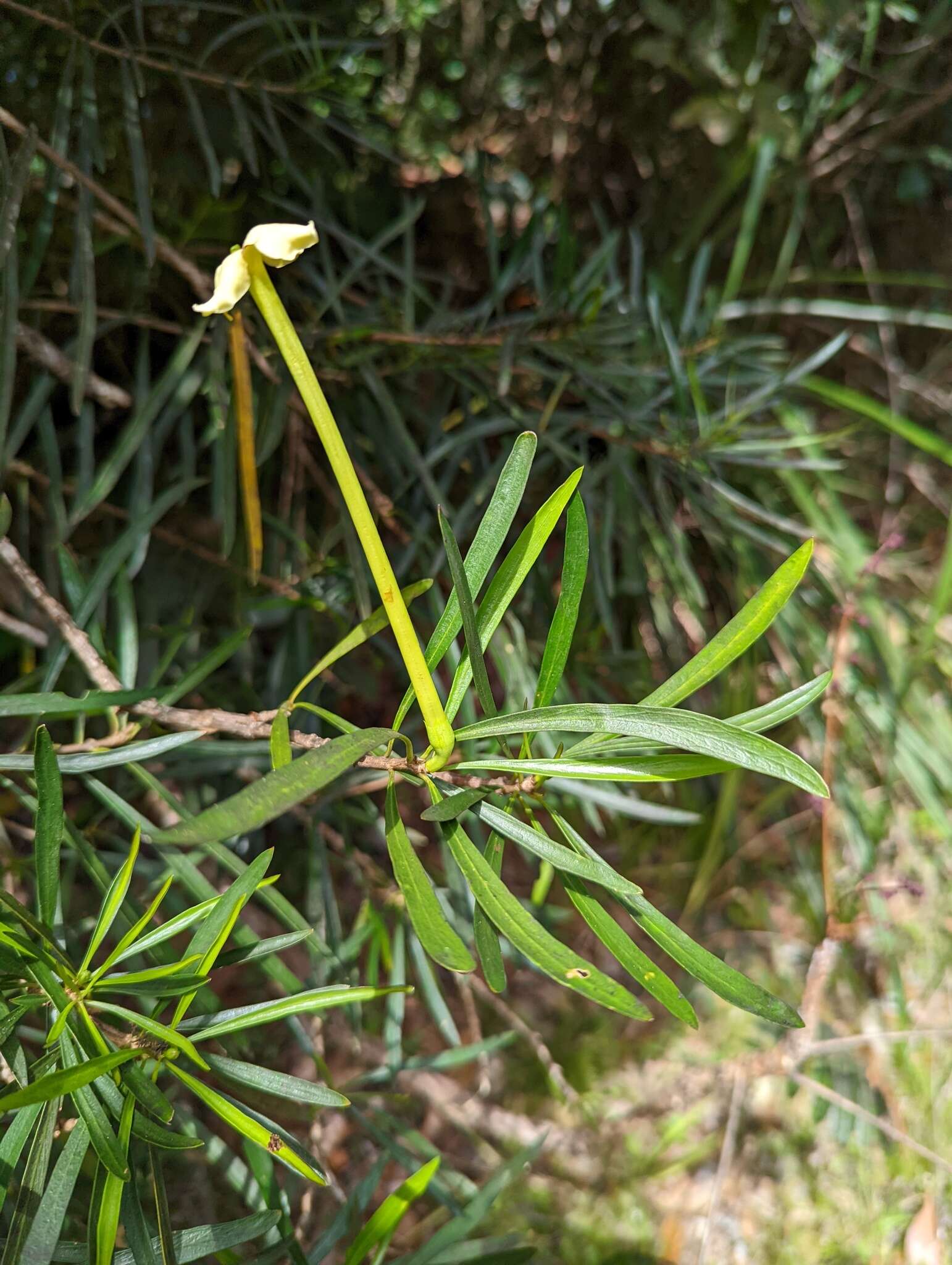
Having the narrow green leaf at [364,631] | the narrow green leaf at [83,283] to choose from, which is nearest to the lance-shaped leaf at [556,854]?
the narrow green leaf at [364,631]

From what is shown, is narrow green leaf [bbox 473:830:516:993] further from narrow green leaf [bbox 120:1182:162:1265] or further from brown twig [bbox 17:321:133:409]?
brown twig [bbox 17:321:133:409]

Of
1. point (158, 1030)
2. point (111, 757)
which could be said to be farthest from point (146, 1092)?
point (111, 757)

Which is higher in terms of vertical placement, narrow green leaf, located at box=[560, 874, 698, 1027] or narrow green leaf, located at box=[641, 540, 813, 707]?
narrow green leaf, located at box=[641, 540, 813, 707]

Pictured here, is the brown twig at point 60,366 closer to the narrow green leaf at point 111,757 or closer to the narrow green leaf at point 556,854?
the narrow green leaf at point 111,757

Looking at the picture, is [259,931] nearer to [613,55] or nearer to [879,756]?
[879,756]

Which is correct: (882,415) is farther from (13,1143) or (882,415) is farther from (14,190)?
(13,1143)

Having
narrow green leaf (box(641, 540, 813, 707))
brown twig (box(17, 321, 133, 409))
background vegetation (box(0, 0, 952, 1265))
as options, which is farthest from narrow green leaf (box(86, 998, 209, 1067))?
brown twig (box(17, 321, 133, 409))

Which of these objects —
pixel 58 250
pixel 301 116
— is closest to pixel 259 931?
pixel 58 250

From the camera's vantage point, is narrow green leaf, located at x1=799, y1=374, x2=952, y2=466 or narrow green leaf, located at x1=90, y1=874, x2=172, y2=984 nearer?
narrow green leaf, located at x1=90, y1=874, x2=172, y2=984
